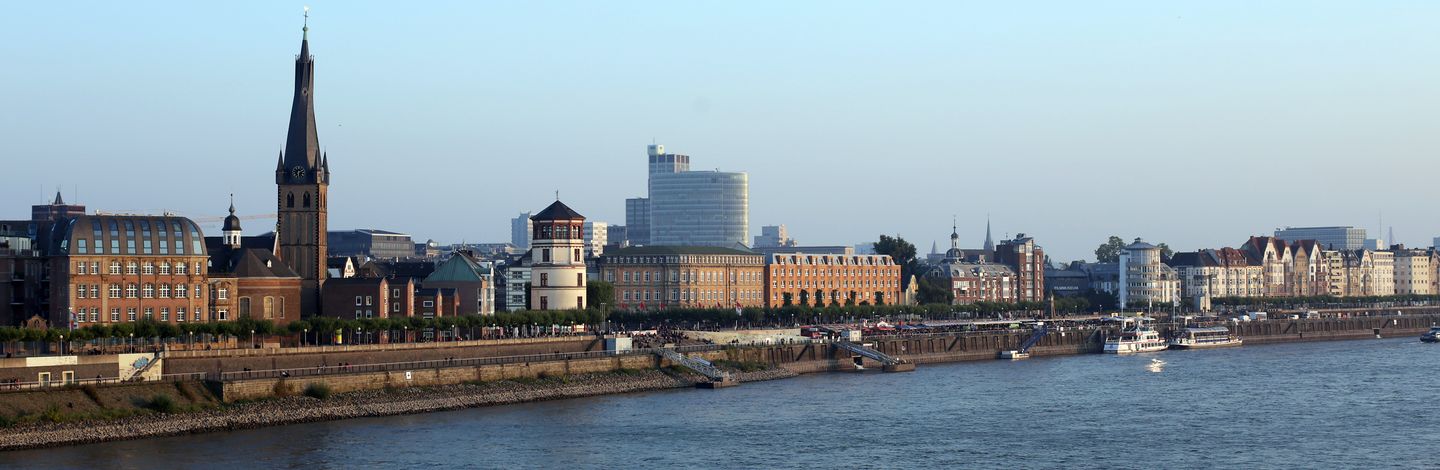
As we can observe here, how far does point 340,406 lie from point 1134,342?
9473 cm

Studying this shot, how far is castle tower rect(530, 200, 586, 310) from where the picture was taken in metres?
138

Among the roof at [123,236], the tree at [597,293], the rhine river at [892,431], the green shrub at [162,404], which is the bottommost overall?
the rhine river at [892,431]

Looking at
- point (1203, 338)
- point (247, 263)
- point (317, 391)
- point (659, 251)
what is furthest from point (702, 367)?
point (1203, 338)

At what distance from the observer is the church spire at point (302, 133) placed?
12531 centimetres

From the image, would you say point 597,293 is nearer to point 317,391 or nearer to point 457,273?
point 457,273

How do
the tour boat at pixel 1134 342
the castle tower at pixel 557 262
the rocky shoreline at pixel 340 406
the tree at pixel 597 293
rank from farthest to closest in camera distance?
the tour boat at pixel 1134 342 < the tree at pixel 597 293 < the castle tower at pixel 557 262 < the rocky shoreline at pixel 340 406

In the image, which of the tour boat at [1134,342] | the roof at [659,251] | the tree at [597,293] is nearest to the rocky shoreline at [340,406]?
the tree at [597,293]

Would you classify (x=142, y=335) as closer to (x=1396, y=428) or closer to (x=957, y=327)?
(x=1396, y=428)

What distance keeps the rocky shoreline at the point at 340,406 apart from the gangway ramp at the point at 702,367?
35.3 inches

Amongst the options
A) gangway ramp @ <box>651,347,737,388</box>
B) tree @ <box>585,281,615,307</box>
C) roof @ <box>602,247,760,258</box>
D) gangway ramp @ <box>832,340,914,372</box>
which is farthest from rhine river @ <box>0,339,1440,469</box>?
roof @ <box>602,247,760,258</box>

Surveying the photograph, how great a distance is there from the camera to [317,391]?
9131 centimetres

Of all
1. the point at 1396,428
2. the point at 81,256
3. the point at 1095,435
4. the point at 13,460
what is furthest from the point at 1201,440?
the point at 81,256

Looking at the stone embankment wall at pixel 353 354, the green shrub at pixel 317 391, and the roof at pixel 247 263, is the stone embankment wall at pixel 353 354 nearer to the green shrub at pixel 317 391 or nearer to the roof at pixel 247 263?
the green shrub at pixel 317 391

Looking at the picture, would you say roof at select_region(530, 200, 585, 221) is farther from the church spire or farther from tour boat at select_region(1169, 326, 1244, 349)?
tour boat at select_region(1169, 326, 1244, 349)
